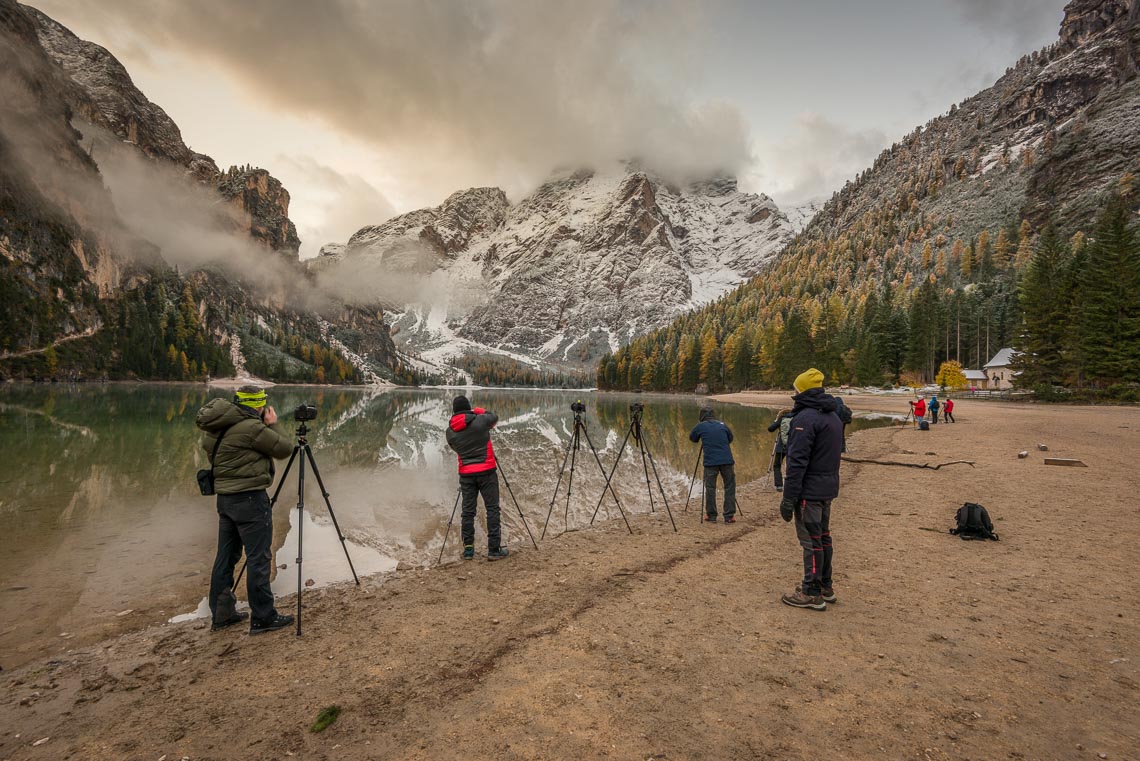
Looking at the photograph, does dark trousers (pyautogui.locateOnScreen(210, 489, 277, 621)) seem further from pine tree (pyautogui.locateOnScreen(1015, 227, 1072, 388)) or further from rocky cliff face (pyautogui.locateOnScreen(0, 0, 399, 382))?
rocky cliff face (pyautogui.locateOnScreen(0, 0, 399, 382))

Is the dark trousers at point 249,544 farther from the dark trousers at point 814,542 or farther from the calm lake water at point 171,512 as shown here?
the dark trousers at point 814,542

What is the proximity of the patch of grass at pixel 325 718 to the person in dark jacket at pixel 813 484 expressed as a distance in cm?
524

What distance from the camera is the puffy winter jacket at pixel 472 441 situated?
822cm

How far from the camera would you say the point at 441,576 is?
7.59 m

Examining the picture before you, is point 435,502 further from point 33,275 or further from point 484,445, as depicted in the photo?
point 33,275

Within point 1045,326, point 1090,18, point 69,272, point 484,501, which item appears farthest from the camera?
point 1090,18

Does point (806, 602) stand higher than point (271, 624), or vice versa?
point (806, 602)

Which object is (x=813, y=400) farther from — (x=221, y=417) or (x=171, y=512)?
(x=171, y=512)

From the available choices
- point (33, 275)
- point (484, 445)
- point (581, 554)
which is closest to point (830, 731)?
point (581, 554)

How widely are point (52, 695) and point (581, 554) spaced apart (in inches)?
263

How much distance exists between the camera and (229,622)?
5.90 m

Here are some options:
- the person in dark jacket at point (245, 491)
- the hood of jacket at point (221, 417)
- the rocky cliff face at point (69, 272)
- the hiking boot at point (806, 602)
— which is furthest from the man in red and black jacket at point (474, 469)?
the rocky cliff face at point (69, 272)

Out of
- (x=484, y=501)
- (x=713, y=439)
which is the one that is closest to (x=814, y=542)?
(x=713, y=439)

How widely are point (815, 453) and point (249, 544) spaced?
7352mm
